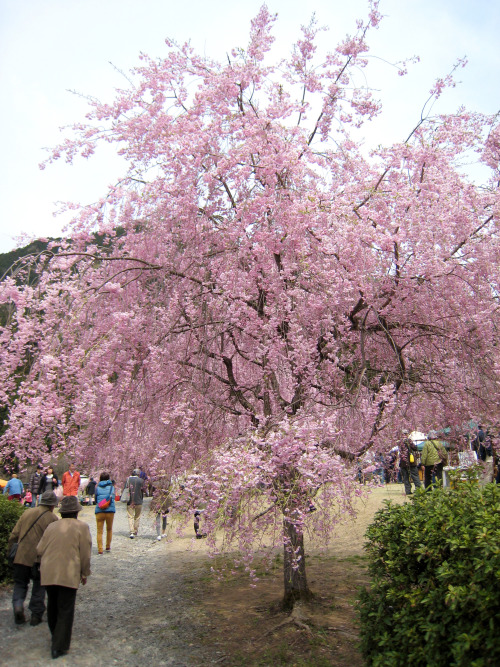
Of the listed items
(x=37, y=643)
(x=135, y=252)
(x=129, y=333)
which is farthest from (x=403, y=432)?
(x=37, y=643)

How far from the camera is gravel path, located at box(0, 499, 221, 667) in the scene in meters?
4.91

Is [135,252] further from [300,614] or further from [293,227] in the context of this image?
[300,614]

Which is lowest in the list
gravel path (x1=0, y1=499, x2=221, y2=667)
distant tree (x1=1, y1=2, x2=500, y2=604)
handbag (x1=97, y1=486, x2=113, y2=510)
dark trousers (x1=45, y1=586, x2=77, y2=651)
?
gravel path (x1=0, y1=499, x2=221, y2=667)

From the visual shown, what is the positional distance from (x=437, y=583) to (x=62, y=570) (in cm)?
342

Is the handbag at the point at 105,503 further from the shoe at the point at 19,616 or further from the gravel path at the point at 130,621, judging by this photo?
the shoe at the point at 19,616

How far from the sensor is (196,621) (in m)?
6.09

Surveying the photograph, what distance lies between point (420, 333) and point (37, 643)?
17.7 feet

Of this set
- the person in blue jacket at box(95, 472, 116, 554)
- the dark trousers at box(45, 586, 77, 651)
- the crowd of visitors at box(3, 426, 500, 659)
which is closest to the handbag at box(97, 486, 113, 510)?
the person in blue jacket at box(95, 472, 116, 554)

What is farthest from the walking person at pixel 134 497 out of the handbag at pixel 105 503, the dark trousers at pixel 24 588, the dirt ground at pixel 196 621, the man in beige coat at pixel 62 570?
the man in beige coat at pixel 62 570

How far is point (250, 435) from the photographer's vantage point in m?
4.72

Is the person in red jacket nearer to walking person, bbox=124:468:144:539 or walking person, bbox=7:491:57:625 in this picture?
walking person, bbox=124:468:144:539

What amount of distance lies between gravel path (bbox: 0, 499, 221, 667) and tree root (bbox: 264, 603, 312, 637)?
76 centimetres

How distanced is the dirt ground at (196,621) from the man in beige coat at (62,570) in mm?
248

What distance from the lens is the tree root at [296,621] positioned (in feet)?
17.7
